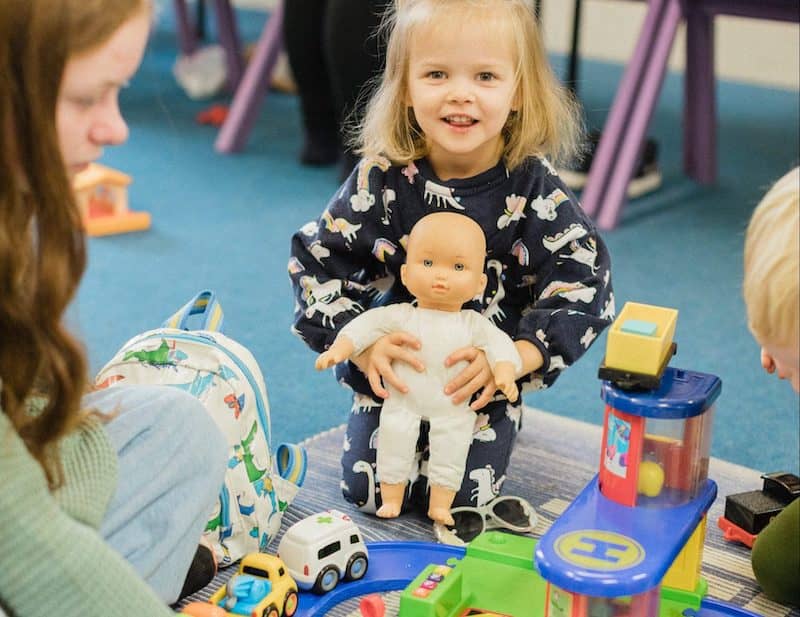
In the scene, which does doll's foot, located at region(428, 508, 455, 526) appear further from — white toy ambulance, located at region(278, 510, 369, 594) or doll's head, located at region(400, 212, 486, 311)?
doll's head, located at region(400, 212, 486, 311)

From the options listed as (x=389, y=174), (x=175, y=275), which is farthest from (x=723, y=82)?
(x=389, y=174)

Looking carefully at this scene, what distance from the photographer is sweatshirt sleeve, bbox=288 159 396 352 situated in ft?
4.50

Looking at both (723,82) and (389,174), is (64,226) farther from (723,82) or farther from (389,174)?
(723,82)

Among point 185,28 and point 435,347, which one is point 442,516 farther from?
point 185,28

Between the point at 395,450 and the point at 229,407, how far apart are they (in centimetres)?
20

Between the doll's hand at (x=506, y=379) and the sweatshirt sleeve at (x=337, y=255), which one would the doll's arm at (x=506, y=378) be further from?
the sweatshirt sleeve at (x=337, y=255)

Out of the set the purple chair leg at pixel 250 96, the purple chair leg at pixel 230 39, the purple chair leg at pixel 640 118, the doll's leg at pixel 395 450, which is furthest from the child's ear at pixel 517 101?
the purple chair leg at pixel 230 39

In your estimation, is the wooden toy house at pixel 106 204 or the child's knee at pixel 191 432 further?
the wooden toy house at pixel 106 204

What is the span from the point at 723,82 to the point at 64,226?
10.7 feet

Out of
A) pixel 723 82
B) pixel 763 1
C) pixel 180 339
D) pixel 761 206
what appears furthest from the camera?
pixel 723 82

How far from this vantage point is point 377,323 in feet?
4.36

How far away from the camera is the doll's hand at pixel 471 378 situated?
50.9 inches

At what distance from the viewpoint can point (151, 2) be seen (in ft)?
3.01

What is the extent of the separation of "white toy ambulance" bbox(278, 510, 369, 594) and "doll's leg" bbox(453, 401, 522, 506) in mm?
172
